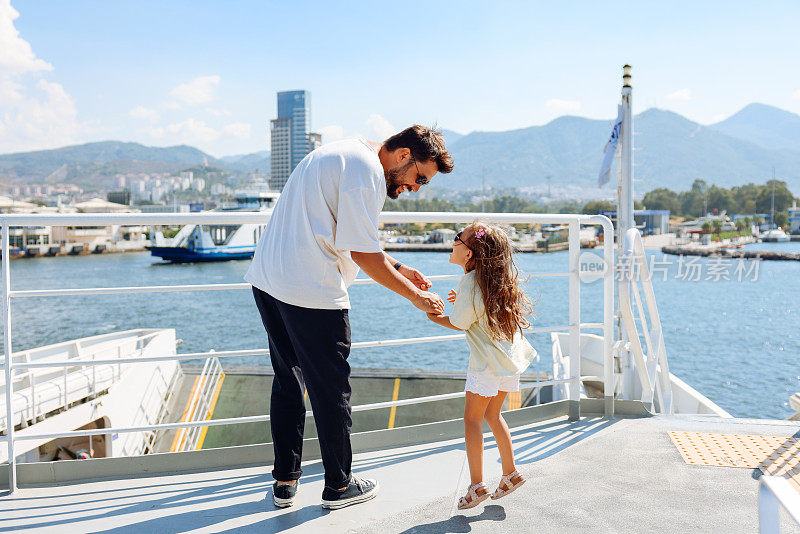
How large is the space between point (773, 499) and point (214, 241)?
140ft

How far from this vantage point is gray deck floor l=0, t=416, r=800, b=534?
1.81m

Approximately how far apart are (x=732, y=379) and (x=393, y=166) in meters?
24.8

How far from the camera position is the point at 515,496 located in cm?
200

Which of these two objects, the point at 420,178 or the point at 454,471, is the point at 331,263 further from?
the point at 454,471

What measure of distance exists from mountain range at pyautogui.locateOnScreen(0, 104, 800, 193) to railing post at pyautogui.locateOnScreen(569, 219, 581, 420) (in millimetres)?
95497

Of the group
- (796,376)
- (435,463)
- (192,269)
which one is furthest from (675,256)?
(435,463)

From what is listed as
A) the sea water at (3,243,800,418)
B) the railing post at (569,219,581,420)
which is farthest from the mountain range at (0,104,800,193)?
the railing post at (569,219,581,420)

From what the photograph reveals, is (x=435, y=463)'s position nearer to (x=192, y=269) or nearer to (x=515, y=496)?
(x=515, y=496)

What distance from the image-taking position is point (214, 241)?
41.2m

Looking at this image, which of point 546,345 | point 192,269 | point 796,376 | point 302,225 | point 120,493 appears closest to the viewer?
point 302,225

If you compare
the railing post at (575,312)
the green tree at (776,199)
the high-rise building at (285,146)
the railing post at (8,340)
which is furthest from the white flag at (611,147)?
the green tree at (776,199)

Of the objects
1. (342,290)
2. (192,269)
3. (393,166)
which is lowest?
(192,269)

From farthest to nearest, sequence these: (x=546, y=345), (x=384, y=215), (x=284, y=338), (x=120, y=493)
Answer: (x=546, y=345), (x=384, y=215), (x=120, y=493), (x=284, y=338)

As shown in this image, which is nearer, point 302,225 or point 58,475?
point 302,225
